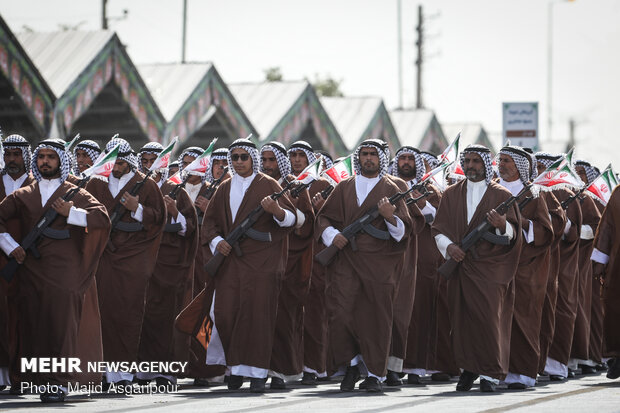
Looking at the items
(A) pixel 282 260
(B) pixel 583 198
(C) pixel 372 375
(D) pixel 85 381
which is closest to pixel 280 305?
(A) pixel 282 260

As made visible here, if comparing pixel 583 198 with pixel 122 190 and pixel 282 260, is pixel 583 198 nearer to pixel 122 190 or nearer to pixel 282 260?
pixel 282 260

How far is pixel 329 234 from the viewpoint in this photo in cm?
1255

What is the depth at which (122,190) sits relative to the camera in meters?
12.9

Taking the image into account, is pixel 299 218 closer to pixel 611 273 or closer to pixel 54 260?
pixel 54 260

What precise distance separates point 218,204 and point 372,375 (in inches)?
84.2

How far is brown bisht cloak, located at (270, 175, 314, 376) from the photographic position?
12914mm

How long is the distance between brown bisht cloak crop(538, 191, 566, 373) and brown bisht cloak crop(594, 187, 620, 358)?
1.42 feet

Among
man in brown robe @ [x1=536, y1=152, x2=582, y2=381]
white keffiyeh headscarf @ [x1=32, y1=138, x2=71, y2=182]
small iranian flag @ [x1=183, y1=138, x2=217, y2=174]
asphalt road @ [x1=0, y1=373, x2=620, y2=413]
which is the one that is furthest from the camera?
small iranian flag @ [x1=183, y1=138, x2=217, y2=174]

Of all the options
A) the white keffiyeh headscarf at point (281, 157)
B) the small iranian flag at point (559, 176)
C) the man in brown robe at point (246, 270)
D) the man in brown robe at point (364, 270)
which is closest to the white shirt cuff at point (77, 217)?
the man in brown robe at point (246, 270)

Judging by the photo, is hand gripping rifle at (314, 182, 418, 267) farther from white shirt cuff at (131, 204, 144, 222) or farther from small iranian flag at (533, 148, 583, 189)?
small iranian flag at (533, 148, 583, 189)

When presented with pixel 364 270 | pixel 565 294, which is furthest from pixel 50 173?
pixel 565 294

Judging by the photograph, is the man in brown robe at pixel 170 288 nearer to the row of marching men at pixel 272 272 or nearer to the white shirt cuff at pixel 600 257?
the row of marching men at pixel 272 272

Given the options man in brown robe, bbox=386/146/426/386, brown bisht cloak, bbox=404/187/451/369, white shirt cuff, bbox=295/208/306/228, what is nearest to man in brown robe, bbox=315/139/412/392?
white shirt cuff, bbox=295/208/306/228

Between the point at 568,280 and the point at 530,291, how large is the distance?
1.89 m
